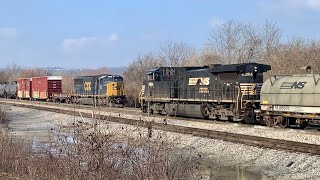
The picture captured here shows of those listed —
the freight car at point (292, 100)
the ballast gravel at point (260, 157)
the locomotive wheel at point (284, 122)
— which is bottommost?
the ballast gravel at point (260, 157)

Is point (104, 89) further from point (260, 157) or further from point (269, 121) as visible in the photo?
point (260, 157)

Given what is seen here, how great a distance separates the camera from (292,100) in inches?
741

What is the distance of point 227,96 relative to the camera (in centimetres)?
2309

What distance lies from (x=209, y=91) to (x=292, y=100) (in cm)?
649

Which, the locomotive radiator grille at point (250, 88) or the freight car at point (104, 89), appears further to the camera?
the freight car at point (104, 89)

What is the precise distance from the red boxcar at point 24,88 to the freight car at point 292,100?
46.4 m

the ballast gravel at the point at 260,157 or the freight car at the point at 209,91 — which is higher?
the freight car at the point at 209,91

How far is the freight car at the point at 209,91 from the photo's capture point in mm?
22141

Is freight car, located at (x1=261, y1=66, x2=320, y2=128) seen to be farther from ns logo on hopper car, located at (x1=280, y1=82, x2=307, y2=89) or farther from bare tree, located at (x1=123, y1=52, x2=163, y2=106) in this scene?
bare tree, located at (x1=123, y1=52, x2=163, y2=106)

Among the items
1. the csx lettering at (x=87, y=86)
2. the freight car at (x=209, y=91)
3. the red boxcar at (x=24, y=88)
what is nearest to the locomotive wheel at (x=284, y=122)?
the freight car at (x=209, y=91)

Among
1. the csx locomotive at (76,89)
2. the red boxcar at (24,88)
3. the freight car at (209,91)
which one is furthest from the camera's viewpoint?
the red boxcar at (24,88)

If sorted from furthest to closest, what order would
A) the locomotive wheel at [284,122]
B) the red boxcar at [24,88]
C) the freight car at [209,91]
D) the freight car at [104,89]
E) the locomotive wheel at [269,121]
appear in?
the red boxcar at [24,88]
the freight car at [104,89]
the freight car at [209,91]
the locomotive wheel at [269,121]
the locomotive wheel at [284,122]

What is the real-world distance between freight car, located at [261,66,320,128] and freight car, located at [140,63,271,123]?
1.37 metres

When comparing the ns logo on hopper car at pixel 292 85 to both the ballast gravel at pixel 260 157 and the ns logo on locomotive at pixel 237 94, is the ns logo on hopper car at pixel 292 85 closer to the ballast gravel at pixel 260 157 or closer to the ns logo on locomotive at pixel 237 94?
the ns logo on locomotive at pixel 237 94
